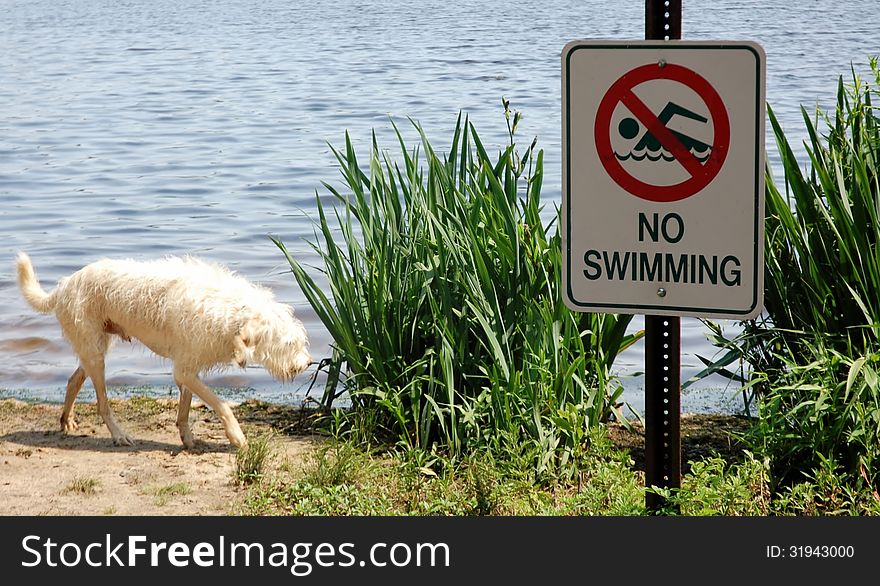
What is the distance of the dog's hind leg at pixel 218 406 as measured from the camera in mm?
5492

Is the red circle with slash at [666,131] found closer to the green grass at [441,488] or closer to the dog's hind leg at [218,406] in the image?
the green grass at [441,488]

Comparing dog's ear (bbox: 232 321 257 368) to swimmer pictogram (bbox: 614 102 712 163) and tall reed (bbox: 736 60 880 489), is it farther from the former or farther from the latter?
swimmer pictogram (bbox: 614 102 712 163)

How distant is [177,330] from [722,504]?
103 inches

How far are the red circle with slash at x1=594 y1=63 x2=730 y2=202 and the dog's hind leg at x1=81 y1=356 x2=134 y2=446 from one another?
3.23m

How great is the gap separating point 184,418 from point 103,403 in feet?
1.50

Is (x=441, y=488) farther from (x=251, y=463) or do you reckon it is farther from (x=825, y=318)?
(x=825, y=318)

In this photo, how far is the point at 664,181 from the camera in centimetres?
345

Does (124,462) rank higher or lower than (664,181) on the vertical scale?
lower

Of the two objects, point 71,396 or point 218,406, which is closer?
point 218,406

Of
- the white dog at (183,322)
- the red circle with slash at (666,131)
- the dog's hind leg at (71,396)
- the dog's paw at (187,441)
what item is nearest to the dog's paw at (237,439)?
the white dog at (183,322)

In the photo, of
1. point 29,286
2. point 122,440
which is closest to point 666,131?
point 122,440

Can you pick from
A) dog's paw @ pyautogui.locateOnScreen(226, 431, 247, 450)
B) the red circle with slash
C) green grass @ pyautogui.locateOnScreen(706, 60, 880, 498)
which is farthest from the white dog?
the red circle with slash

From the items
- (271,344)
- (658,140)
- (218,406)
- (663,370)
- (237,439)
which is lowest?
(237,439)

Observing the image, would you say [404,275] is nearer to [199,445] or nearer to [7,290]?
[199,445]
